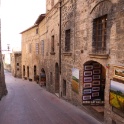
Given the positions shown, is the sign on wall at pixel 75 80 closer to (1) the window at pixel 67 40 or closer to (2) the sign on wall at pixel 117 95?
(1) the window at pixel 67 40

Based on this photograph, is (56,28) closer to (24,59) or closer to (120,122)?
(120,122)

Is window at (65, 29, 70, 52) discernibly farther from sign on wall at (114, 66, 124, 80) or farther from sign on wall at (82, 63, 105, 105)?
sign on wall at (114, 66, 124, 80)

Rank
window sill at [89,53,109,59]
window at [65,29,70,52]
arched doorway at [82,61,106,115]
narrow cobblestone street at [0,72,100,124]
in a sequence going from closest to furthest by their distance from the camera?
window sill at [89,53,109,59] → narrow cobblestone street at [0,72,100,124] → arched doorway at [82,61,106,115] → window at [65,29,70,52]

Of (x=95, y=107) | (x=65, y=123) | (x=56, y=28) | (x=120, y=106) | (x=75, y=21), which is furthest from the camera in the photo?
(x=56, y=28)

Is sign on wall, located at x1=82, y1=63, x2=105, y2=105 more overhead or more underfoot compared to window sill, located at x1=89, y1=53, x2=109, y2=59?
more underfoot

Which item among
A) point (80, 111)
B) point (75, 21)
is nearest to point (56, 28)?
point (75, 21)

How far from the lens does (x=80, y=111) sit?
12648mm

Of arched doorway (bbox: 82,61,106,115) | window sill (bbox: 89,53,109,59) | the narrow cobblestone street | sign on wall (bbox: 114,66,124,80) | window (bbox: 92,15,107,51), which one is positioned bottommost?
the narrow cobblestone street

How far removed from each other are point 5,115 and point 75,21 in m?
7.23

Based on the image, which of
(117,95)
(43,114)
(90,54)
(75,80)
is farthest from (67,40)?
(117,95)

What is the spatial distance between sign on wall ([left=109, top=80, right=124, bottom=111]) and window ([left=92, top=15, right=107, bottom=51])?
198 cm

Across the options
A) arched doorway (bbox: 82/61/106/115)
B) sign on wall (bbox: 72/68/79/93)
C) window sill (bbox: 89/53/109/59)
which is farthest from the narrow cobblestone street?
window sill (bbox: 89/53/109/59)

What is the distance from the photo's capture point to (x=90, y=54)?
11.0 meters

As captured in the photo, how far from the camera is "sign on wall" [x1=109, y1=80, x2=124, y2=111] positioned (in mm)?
8430
